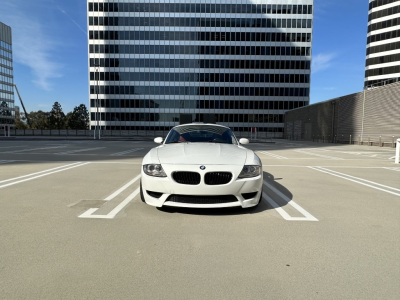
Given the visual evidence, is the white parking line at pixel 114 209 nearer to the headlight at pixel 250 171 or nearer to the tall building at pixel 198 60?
the headlight at pixel 250 171

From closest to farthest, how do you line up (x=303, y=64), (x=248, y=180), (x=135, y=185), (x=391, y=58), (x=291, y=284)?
(x=291, y=284), (x=248, y=180), (x=135, y=185), (x=391, y=58), (x=303, y=64)

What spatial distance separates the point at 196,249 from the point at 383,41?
2928 inches

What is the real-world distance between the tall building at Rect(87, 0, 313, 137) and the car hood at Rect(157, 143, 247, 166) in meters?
57.6

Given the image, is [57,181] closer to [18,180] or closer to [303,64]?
[18,180]

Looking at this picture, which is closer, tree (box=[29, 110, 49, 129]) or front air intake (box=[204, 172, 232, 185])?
front air intake (box=[204, 172, 232, 185])

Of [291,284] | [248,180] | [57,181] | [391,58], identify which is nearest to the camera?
[291,284]

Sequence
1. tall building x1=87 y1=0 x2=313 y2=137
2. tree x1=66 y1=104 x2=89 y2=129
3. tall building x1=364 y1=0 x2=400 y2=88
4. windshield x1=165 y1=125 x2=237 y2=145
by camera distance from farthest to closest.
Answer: tree x1=66 y1=104 x2=89 y2=129
tall building x1=87 y1=0 x2=313 y2=137
tall building x1=364 y1=0 x2=400 y2=88
windshield x1=165 y1=125 x2=237 y2=145

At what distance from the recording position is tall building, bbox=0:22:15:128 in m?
90.2

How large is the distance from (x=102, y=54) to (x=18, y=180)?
2425 inches

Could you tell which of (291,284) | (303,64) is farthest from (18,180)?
(303,64)

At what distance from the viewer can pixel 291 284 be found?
229 centimetres

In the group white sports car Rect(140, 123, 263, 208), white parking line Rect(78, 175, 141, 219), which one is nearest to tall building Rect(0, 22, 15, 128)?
white parking line Rect(78, 175, 141, 219)

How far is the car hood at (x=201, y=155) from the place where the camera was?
3.89 meters

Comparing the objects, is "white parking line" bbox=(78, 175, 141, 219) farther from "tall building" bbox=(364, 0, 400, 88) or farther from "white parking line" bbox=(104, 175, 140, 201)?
"tall building" bbox=(364, 0, 400, 88)
